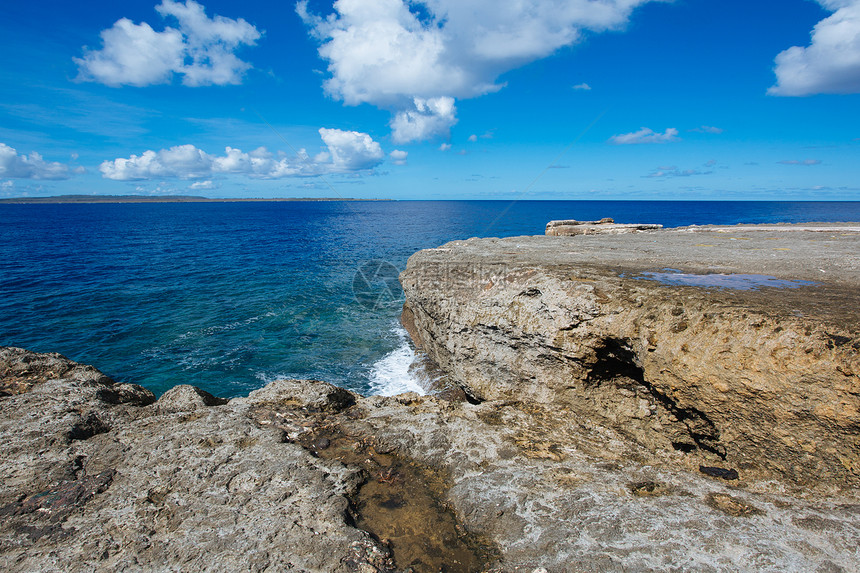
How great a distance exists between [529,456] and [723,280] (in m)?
5.66

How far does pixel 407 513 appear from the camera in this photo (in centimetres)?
489

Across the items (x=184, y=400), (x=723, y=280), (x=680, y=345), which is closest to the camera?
(x=680, y=345)

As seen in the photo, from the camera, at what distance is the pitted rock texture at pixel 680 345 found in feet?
16.6

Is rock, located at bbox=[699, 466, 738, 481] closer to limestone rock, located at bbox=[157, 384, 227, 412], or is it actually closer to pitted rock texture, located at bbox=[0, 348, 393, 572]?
pitted rock texture, located at bbox=[0, 348, 393, 572]

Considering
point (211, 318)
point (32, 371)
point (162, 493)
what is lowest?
point (211, 318)

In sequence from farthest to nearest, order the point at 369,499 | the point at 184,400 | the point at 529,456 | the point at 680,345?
the point at 184,400, the point at 680,345, the point at 529,456, the point at 369,499

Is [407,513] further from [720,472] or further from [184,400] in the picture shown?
[184,400]

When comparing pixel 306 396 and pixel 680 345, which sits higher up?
pixel 680 345

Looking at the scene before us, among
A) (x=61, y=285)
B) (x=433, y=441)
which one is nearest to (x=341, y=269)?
(x=61, y=285)

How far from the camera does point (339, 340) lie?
20.0 metres

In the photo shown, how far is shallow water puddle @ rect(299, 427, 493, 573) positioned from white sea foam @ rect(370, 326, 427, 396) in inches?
318

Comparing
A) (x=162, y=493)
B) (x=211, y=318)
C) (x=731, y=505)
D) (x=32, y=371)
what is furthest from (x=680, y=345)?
(x=211, y=318)

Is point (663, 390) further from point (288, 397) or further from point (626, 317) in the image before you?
point (288, 397)

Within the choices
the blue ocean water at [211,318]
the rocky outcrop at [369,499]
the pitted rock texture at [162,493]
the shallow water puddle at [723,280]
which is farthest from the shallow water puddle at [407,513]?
the blue ocean water at [211,318]
